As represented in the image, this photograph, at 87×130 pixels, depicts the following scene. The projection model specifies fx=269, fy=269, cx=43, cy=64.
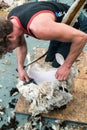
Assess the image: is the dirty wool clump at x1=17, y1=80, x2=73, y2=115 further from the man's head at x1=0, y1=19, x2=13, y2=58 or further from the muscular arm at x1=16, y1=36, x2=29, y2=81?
the man's head at x1=0, y1=19, x2=13, y2=58

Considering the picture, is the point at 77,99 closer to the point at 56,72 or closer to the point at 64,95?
the point at 64,95

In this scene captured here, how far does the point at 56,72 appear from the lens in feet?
6.19

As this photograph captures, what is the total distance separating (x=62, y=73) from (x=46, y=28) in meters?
0.41

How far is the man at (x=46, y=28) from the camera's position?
159 centimetres

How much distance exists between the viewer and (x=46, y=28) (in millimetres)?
1577

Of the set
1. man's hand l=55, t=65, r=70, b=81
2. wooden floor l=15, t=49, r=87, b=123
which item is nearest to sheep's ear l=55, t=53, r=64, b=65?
man's hand l=55, t=65, r=70, b=81

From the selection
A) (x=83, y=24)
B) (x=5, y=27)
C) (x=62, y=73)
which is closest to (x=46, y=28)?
(x=5, y=27)

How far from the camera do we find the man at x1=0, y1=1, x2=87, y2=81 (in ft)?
5.23

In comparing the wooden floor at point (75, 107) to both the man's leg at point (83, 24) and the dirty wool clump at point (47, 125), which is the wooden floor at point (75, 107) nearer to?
the dirty wool clump at point (47, 125)

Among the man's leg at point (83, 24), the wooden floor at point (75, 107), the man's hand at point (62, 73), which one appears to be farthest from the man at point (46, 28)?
the wooden floor at point (75, 107)

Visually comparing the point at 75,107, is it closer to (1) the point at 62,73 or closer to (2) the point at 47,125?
(2) the point at 47,125

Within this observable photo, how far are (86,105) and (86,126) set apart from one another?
0.19m

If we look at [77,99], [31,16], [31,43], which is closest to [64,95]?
[77,99]

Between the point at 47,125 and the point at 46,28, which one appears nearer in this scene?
the point at 46,28
